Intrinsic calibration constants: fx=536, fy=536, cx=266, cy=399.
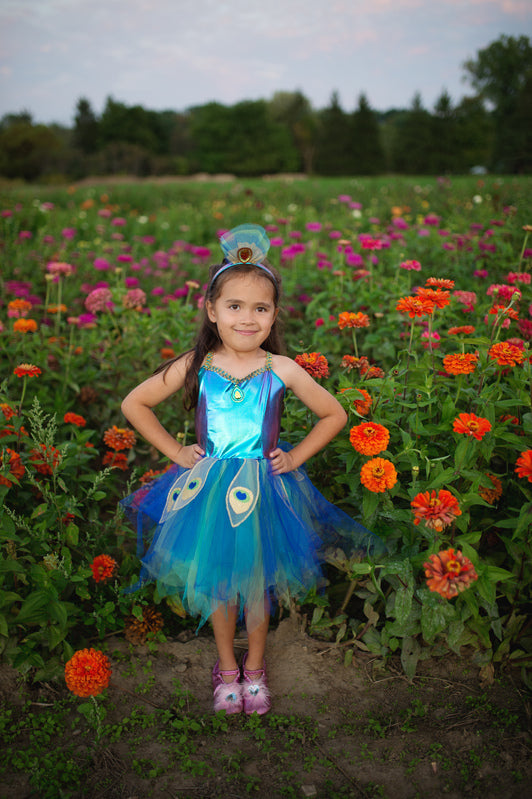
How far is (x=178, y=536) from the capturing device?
180 centimetres

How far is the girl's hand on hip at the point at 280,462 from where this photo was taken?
72.2 inches

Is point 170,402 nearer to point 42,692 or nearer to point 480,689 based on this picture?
point 42,692

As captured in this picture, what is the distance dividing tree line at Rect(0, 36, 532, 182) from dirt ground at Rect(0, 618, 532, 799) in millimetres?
15920

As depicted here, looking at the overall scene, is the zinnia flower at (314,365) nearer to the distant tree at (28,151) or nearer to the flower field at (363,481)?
the flower field at (363,481)

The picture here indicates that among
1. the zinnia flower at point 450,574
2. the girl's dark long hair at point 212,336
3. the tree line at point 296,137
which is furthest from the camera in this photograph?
the tree line at point 296,137

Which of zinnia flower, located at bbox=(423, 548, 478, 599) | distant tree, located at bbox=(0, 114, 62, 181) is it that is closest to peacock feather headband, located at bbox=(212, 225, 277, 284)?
zinnia flower, located at bbox=(423, 548, 478, 599)

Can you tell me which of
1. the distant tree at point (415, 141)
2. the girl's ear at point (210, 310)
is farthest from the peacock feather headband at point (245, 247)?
the distant tree at point (415, 141)

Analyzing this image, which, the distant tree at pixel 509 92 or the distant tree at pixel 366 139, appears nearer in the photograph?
the distant tree at pixel 509 92

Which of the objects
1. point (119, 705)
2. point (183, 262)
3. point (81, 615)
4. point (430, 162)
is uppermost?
point (430, 162)

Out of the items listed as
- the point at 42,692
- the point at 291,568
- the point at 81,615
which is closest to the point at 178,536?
the point at 291,568

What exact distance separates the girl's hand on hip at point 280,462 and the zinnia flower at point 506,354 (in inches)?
30.0

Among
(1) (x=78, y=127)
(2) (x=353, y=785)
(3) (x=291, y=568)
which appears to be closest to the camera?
(2) (x=353, y=785)

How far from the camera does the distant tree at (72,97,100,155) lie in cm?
5094

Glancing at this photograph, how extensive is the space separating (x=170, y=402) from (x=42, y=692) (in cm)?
156
